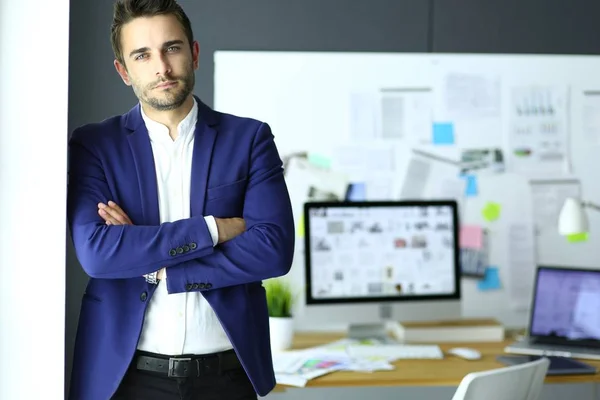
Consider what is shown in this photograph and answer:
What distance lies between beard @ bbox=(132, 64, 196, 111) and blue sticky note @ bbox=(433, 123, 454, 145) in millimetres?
2047

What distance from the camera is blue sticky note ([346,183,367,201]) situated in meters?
3.80

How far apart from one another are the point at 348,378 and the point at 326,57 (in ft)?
5.40

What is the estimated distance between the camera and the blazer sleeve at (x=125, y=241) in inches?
74.3

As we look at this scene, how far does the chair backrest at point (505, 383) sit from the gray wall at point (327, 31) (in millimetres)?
1845

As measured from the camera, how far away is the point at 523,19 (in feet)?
13.0

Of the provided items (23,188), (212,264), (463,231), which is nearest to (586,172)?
(463,231)

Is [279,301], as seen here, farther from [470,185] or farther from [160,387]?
[160,387]

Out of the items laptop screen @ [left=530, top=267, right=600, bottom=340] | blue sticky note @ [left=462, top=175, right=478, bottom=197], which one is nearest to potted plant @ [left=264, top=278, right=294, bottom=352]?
laptop screen @ [left=530, top=267, right=600, bottom=340]

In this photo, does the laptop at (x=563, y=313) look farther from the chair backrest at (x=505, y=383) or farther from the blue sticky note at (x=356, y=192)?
the blue sticky note at (x=356, y=192)

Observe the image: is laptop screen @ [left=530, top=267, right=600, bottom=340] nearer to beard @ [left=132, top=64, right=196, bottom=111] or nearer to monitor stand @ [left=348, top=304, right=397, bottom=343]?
monitor stand @ [left=348, top=304, right=397, bottom=343]

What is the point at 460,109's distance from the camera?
3.85 m

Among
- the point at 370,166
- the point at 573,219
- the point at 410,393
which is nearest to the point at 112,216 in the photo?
the point at 370,166

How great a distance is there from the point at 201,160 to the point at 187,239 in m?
0.22

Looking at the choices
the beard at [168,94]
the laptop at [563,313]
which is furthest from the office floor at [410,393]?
the beard at [168,94]
